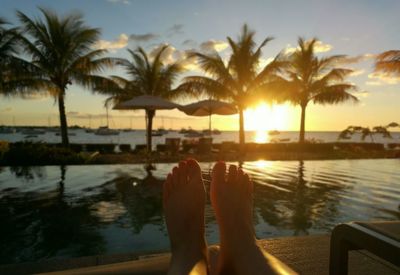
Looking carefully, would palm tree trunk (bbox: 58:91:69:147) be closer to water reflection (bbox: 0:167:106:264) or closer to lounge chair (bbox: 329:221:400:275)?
water reflection (bbox: 0:167:106:264)

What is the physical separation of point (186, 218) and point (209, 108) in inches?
459

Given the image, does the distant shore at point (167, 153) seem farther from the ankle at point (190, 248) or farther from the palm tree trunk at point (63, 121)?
the ankle at point (190, 248)

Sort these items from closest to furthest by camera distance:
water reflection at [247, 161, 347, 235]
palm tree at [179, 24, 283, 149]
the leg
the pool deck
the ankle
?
the leg, the ankle, the pool deck, water reflection at [247, 161, 347, 235], palm tree at [179, 24, 283, 149]

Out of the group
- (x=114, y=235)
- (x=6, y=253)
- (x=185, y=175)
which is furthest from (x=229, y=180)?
(x=6, y=253)

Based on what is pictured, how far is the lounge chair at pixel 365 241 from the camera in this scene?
35.1 inches

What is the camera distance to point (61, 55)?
1459 centimetres

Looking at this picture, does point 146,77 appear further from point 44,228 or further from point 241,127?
point 44,228

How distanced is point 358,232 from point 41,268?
2394 mm

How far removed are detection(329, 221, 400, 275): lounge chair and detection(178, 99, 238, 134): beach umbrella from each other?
1149cm

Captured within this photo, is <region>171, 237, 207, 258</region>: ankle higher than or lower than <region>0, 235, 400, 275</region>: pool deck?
higher

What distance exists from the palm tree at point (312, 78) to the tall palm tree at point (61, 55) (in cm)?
1073

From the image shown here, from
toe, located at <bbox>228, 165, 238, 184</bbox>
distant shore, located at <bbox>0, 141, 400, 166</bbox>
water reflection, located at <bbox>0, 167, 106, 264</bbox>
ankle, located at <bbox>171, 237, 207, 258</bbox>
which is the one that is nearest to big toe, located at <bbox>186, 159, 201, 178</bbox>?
toe, located at <bbox>228, 165, 238, 184</bbox>

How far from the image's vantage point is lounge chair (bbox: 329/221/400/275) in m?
0.89

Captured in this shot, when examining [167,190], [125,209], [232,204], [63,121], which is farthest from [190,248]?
[63,121]
